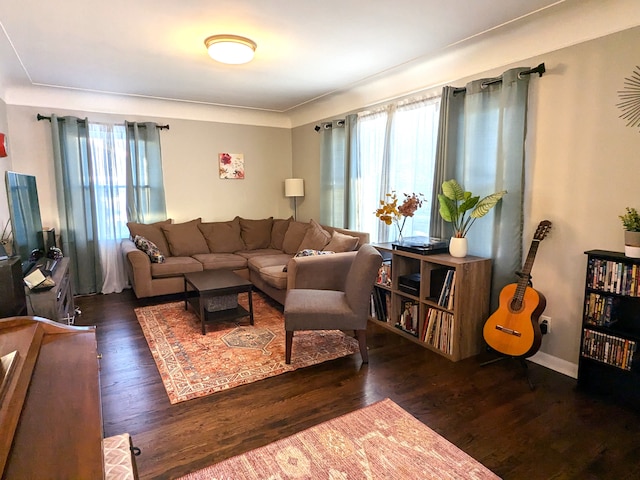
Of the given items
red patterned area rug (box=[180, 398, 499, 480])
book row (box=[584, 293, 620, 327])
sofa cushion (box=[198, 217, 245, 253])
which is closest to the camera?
red patterned area rug (box=[180, 398, 499, 480])

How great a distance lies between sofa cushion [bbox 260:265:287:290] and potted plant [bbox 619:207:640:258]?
2.73 metres

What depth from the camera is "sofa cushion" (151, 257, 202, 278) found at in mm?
4227

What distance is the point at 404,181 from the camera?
389 cm

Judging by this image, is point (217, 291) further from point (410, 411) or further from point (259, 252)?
point (410, 411)

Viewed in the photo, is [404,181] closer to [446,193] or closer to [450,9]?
[446,193]

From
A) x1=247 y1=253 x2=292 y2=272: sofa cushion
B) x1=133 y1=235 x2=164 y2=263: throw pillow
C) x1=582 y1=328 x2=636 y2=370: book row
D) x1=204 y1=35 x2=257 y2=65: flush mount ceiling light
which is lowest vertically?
x1=582 y1=328 x2=636 y2=370: book row

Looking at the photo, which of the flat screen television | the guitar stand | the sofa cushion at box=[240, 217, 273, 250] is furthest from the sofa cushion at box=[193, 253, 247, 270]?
the guitar stand

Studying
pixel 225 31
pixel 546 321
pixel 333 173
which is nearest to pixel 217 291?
pixel 225 31

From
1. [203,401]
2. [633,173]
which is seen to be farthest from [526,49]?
[203,401]

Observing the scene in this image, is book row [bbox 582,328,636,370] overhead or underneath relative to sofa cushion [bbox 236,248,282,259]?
underneath

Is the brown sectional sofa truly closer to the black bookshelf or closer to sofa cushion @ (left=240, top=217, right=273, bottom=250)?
sofa cushion @ (left=240, top=217, right=273, bottom=250)

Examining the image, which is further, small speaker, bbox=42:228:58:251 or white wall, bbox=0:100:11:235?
small speaker, bbox=42:228:58:251

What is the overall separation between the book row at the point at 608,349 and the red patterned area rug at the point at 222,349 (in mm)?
1608

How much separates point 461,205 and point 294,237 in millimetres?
2484
